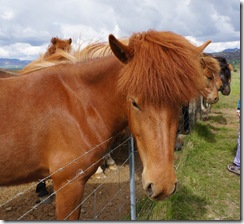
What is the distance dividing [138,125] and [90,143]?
2.04 feet

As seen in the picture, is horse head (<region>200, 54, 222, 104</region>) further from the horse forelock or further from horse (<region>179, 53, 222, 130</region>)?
the horse forelock

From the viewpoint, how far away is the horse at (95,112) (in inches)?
70.6

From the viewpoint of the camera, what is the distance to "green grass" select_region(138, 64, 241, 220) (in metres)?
3.39

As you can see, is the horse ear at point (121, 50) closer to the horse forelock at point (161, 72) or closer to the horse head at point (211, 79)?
the horse forelock at point (161, 72)

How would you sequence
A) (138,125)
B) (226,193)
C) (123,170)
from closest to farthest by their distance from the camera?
(138,125)
(226,193)
(123,170)

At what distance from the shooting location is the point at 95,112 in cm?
240

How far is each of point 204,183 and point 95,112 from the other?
2.88m

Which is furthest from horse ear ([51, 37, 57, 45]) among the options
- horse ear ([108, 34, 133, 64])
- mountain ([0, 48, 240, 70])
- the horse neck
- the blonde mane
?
horse ear ([108, 34, 133, 64])

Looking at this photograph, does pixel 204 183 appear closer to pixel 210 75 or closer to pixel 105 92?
pixel 105 92

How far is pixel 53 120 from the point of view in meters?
2.26

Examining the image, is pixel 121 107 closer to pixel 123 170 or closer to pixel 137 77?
pixel 137 77

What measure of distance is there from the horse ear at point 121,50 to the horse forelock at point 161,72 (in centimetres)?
6

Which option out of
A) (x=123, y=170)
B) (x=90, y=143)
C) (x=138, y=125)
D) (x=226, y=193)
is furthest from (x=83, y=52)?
(x=226, y=193)

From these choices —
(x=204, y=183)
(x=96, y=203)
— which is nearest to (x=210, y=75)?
(x=204, y=183)
